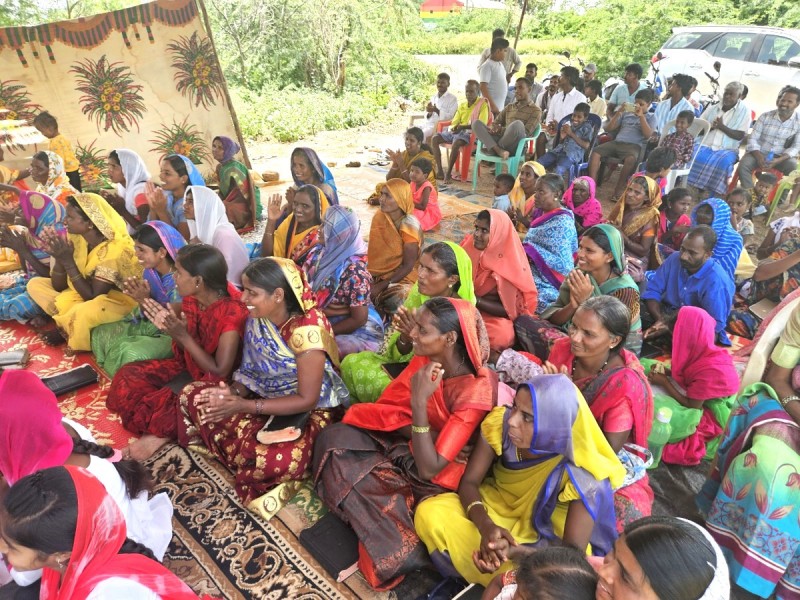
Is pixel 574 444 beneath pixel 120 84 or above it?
beneath

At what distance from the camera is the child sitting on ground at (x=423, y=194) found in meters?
5.66

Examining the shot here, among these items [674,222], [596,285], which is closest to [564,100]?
[674,222]

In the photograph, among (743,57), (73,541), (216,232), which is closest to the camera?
(73,541)

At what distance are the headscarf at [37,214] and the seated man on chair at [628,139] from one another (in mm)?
6296

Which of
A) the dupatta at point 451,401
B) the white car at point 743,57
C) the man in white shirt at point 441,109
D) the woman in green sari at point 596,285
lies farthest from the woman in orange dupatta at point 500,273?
the white car at point 743,57

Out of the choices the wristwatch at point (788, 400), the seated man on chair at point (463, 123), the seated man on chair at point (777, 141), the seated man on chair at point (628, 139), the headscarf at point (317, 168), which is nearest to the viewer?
the wristwatch at point (788, 400)

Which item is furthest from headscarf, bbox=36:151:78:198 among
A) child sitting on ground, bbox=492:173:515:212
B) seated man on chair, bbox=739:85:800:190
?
seated man on chair, bbox=739:85:800:190

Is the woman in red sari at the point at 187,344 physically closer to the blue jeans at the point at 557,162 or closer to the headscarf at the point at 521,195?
the headscarf at the point at 521,195

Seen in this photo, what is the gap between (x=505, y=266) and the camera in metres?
3.56

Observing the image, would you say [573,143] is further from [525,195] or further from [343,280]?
[343,280]

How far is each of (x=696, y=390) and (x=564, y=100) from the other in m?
6.44

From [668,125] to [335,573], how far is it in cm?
655

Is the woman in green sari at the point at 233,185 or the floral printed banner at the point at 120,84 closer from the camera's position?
the woman in green sari at the point at 233,185

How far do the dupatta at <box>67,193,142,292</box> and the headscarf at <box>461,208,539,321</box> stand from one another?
247 cm
